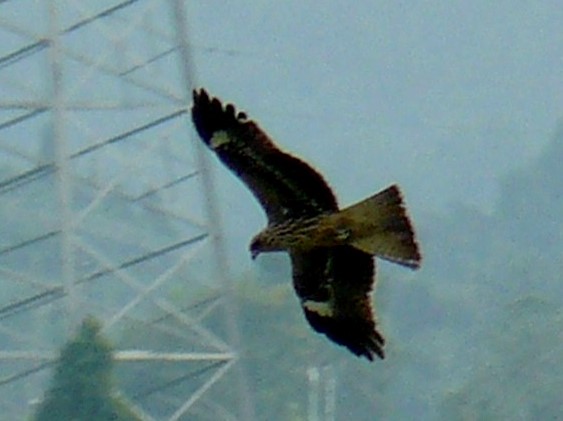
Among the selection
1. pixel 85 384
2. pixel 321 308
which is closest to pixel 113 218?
pixel 85 384

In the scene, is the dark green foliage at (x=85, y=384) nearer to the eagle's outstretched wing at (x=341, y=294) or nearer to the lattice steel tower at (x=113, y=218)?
the lattice steel tower at (x=113, y=218)

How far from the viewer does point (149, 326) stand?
680 cm

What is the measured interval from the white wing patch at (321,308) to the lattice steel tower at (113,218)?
2.20 meters

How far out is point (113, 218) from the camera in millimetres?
8961

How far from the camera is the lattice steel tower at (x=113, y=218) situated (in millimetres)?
4613

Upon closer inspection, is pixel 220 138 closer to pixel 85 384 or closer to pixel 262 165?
pixel 262 165

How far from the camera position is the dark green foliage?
16.5 feet

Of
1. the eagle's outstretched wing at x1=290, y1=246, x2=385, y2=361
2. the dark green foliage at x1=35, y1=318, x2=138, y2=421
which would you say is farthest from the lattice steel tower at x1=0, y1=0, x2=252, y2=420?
the eagle's outstretched wing at x1=290, y1=246, x2=385, y2=361

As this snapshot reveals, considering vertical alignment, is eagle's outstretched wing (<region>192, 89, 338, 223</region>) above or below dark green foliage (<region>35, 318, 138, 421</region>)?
below

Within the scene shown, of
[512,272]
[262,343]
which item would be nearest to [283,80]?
[512,272]

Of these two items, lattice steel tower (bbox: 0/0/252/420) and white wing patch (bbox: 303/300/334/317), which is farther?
lattice steel tower (bbox: 0/0/252/420)

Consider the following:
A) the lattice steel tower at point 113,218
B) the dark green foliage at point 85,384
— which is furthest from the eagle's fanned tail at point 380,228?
the dark green foliage at point 85,384

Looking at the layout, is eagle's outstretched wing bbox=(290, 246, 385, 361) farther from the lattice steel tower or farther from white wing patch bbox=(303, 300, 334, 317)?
the lattice steel tower

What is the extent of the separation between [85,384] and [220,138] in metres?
4.44
